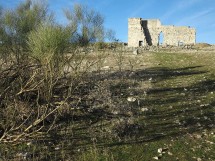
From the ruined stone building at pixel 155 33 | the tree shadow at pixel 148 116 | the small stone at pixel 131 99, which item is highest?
the ruined stone building at pixel 155 33

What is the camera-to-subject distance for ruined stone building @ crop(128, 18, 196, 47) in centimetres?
5078

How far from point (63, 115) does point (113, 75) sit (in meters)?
8.96

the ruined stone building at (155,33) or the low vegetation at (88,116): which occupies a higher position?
the ruined stone building at (155,33)

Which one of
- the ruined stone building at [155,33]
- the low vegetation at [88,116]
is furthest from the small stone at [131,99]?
the ruined stone building at [155,33]

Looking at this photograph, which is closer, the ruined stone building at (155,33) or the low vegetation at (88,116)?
the low vegetation at (88,116)

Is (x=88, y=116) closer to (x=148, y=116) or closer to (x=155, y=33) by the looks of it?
(x=148, y=116)

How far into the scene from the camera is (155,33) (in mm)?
52719

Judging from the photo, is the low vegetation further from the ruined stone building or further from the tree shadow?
the ruined stone building

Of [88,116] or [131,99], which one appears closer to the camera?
[88,116]

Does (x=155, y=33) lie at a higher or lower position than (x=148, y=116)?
higher

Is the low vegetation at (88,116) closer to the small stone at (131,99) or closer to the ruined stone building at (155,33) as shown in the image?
the small stone at (131,99)

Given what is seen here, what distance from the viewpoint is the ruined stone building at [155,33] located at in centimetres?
5078

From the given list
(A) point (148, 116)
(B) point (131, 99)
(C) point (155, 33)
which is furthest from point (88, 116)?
(C) point (155, 33)

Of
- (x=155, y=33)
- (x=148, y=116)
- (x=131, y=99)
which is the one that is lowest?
(x=148, y=116)
